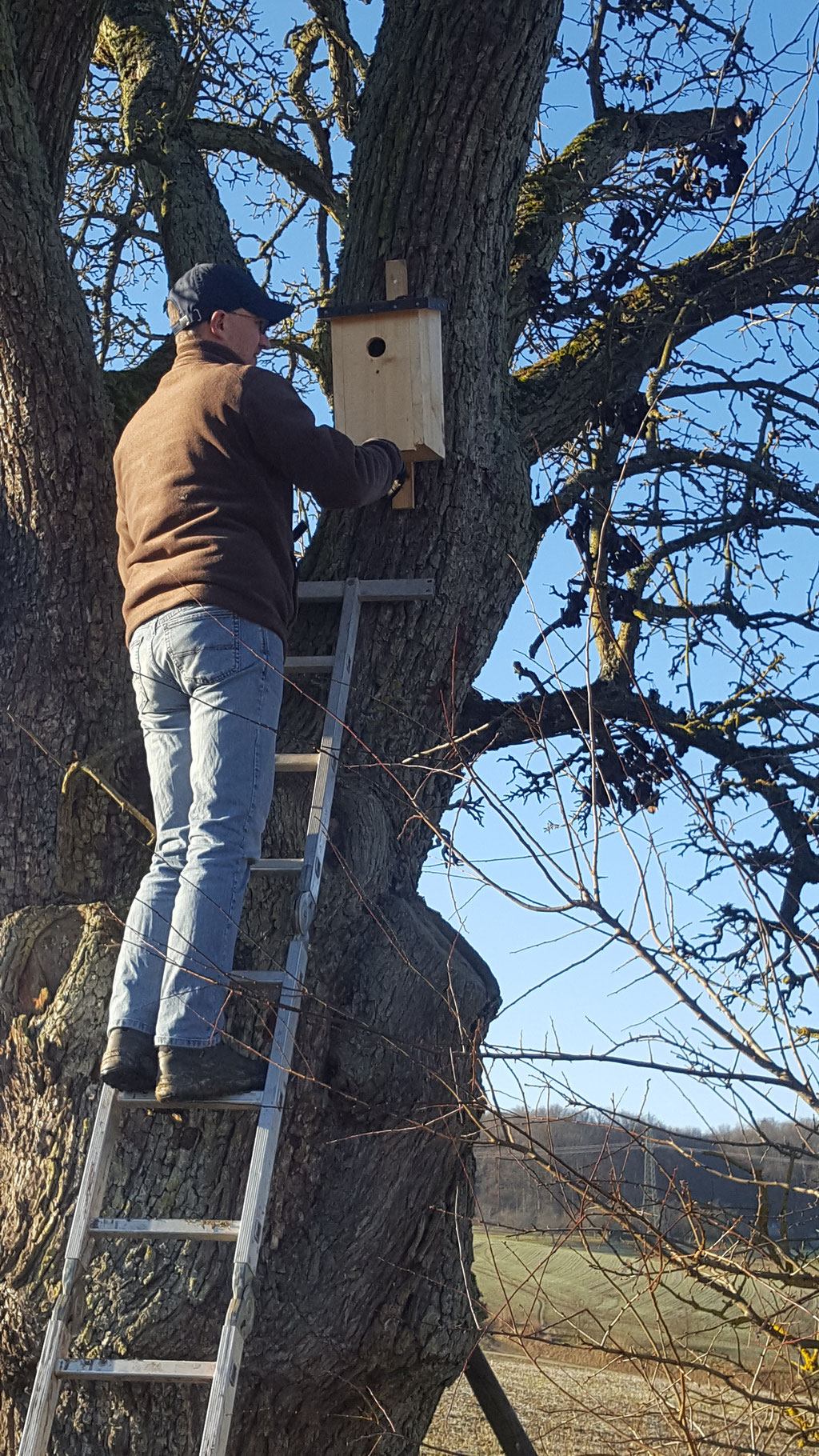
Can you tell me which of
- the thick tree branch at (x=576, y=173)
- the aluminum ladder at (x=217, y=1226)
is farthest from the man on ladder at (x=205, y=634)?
the thick tree branch at (x=576, y=173)

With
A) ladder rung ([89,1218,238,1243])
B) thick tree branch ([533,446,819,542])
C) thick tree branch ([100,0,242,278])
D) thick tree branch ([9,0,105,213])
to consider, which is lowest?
ladder rung ([89,1218,238,1243])

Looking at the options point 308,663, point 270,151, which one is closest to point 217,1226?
point 308,663

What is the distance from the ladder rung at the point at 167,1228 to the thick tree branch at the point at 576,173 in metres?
3.55

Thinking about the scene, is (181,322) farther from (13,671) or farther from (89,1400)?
(89,1400)

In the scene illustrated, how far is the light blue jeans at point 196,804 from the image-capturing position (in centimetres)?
321

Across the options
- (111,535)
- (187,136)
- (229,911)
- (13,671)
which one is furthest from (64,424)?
(187,136)

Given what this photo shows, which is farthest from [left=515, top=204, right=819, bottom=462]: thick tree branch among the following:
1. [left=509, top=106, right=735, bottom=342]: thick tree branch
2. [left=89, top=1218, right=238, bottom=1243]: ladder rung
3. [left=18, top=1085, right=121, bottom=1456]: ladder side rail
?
[left=89, top=1218, right=238, bottom=1243]: ladder rung

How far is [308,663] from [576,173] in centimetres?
283

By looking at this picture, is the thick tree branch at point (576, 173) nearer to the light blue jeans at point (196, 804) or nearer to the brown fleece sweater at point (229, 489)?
the brown fleece sweater at point (229, 489)

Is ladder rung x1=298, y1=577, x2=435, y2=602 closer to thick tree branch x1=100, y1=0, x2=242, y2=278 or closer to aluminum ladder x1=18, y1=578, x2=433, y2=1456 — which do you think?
aluminum ladder x1=18, y1=578, x2=433, y2=1456

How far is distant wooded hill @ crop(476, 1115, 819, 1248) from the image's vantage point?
2.56 m

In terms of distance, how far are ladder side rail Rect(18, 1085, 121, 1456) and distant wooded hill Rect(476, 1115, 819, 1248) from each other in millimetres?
925

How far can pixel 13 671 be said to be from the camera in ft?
13.5

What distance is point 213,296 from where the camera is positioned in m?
3.83
